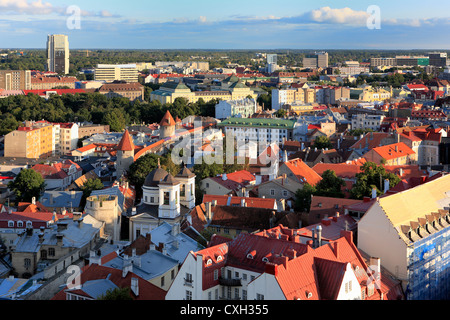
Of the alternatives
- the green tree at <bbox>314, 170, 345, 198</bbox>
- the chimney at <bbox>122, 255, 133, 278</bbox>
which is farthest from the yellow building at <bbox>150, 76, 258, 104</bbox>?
the chimney at <bbox>122, 255, 133, 278</bbox>

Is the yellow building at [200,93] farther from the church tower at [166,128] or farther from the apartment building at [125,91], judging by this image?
the church tower at [166,128]

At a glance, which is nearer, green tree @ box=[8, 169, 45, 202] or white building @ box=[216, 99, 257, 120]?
green tree @ box=[8, 169, 45, 202]

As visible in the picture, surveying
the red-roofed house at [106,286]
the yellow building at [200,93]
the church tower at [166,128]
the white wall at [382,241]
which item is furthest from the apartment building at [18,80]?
the white wall at [382,241]

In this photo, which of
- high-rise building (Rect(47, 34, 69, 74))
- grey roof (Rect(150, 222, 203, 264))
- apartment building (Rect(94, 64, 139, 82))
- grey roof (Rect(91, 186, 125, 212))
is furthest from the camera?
high-rise building (Rect(47, 34, 69, 74))

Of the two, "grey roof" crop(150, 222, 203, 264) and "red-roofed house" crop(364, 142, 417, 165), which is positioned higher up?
"red-roofed house" crop(364, 142, 417, 165)

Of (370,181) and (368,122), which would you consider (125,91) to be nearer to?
(368,122)

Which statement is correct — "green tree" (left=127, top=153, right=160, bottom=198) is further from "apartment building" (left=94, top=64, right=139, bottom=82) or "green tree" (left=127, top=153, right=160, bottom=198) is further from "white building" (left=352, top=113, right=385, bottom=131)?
"apartment building" (left=94, top=64, right=139, bottom=82)

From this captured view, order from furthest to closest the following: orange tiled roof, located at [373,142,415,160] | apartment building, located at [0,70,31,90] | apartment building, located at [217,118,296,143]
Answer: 1. apartment building, located at [0,70,31,90]
2. apartment building, located at [217,118,296,143]
3. orange tiled roof, located at [373,142,415,160]
